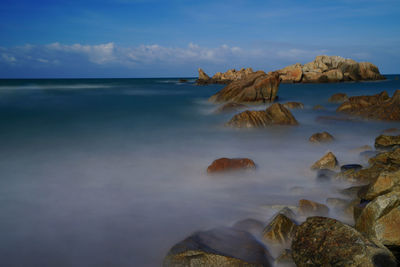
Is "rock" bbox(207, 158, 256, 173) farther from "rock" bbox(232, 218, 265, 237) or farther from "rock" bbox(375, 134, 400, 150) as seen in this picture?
"rock" bbox(375, 134, 400, 150)

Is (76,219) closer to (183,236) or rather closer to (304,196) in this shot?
(183,236)

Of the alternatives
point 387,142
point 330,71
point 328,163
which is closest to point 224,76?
point 330,71

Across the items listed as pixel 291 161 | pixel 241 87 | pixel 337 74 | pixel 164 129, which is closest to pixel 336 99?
pixel 241 87

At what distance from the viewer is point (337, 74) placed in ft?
197

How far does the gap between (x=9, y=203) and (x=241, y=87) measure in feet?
53.2

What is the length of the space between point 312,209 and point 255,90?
15.0m

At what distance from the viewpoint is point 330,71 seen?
59656 millimetres

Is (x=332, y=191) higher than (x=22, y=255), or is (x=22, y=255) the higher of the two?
(x=332, y=191)

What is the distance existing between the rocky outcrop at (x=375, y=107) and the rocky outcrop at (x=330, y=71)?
47.0 meters

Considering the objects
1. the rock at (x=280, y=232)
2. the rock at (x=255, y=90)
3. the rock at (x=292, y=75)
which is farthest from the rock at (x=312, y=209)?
the rock at (x=292, y=75)

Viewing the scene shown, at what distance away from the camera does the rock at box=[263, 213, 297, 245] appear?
3453mm

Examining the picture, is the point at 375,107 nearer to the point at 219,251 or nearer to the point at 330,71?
the point at 219,251

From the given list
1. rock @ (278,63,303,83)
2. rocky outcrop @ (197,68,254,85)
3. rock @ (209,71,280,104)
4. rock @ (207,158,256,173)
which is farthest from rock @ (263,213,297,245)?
rock @ (278,63,303,83)

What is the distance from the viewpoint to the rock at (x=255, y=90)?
60.7ft
